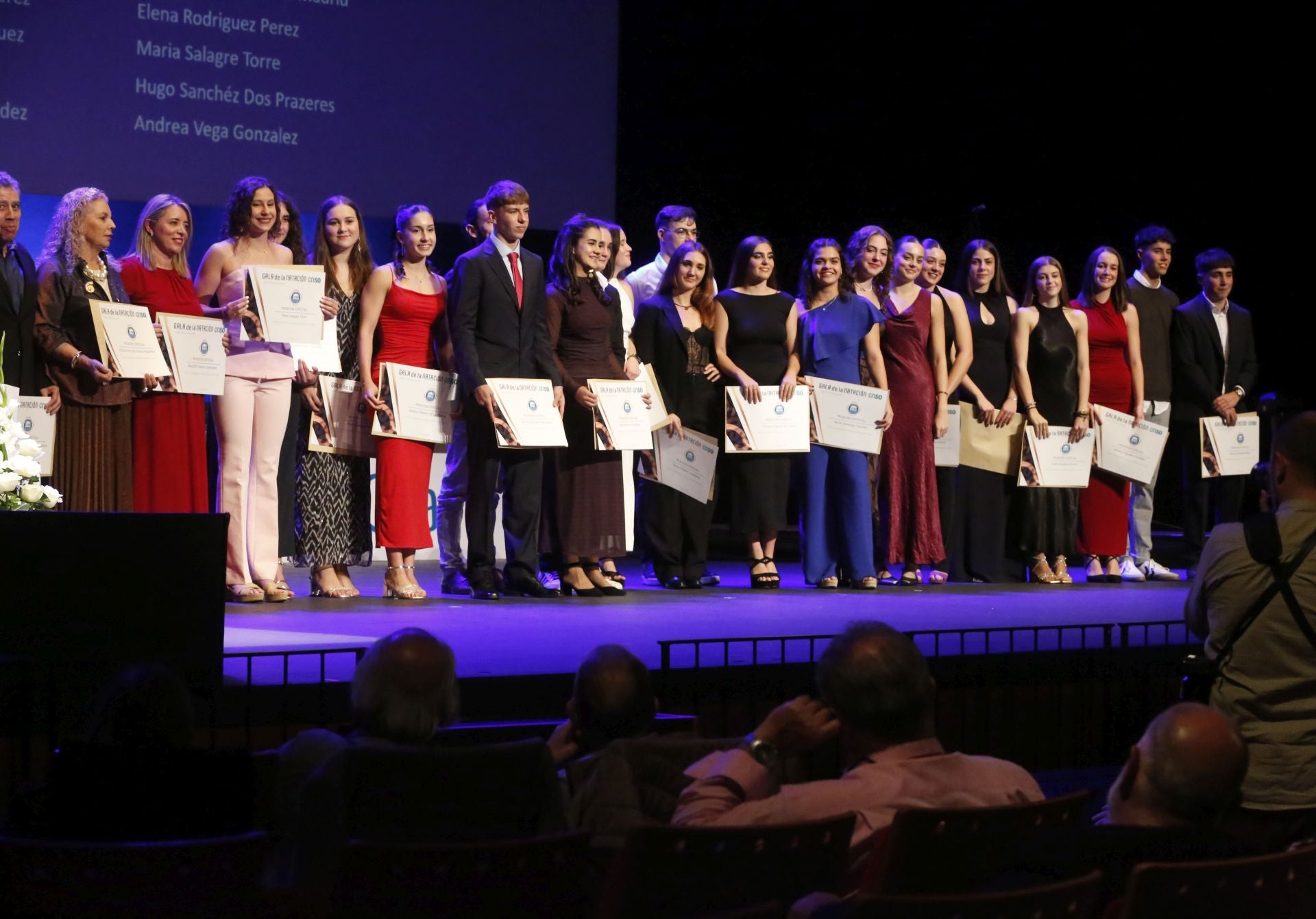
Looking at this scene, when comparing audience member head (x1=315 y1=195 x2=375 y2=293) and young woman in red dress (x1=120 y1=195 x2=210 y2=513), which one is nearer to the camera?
young woman in red dress (x1=120 y1=195 x2=210 y2=513)

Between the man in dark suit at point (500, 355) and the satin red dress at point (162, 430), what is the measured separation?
1086mm

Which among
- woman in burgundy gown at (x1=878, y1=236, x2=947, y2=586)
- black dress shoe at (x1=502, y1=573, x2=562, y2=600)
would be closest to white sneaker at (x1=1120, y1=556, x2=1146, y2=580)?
woman in burgundy gown at (x1=878, y1=236, x2=947, y2=586)

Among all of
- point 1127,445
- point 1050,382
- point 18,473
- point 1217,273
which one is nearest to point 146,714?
point 18,473

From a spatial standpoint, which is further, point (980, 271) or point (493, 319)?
point (980, 271)

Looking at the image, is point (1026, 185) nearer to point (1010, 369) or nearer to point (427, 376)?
point (1010, 369)

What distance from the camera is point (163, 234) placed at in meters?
6.12

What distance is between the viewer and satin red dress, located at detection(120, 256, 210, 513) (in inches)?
243

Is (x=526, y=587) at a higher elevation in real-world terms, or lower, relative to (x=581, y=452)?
lower

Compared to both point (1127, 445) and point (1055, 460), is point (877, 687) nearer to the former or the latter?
point (1055, 460)

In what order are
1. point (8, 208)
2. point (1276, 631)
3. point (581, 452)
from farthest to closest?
1. point (581, 452)
2. point (8, 208)
3. point (1276, 631)

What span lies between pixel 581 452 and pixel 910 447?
5.80 ft

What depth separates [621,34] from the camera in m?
10.5

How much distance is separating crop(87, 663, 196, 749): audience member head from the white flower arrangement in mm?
2442

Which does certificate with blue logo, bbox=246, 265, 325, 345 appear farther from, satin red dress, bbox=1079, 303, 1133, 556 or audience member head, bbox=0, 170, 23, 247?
satin red dress, bbox=1079, 303, 1133, 556
